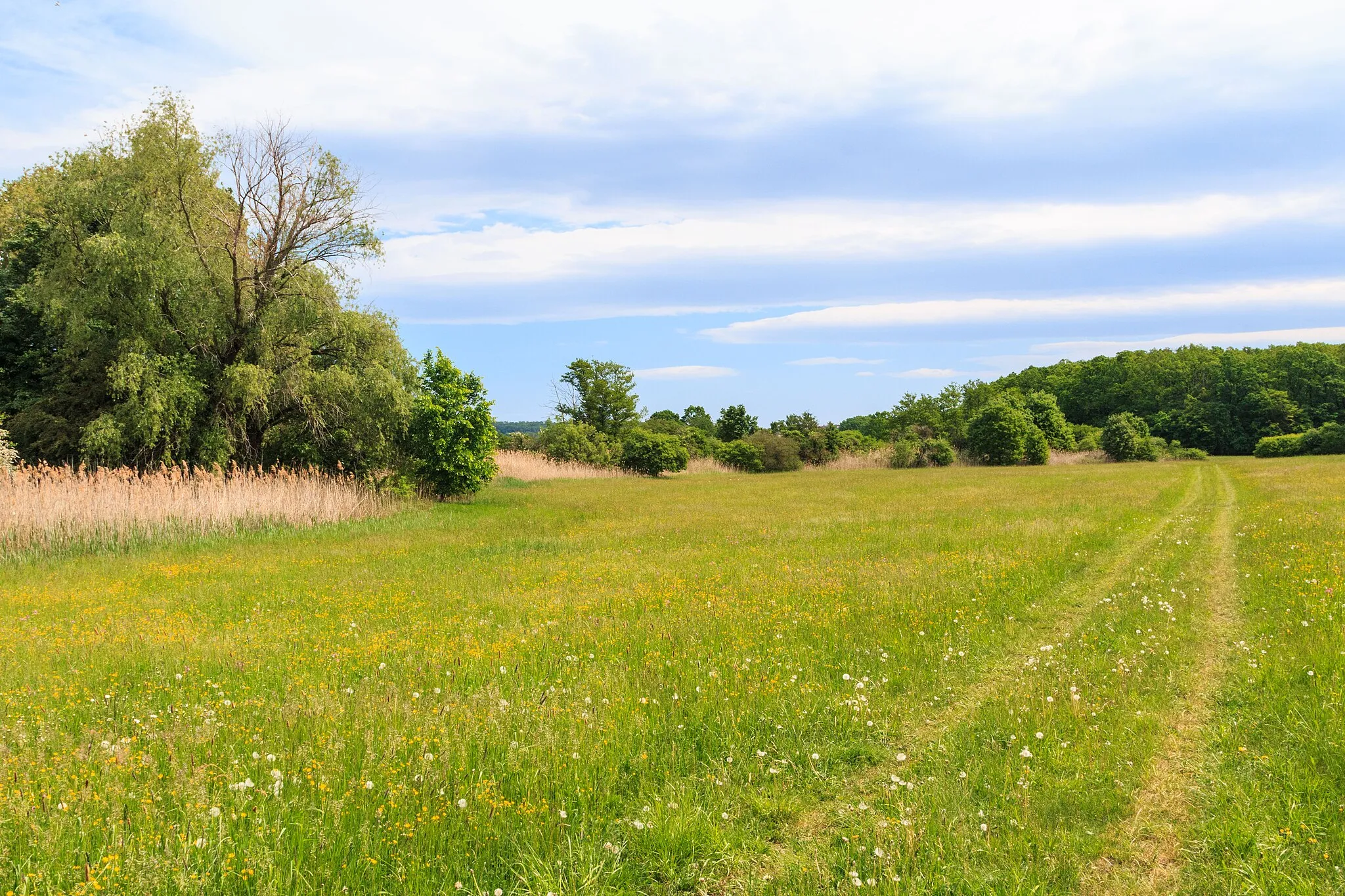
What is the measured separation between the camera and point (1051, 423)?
209ft

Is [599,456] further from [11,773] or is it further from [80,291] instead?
[11,773]

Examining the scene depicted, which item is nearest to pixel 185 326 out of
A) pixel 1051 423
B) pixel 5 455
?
pixel 5 455

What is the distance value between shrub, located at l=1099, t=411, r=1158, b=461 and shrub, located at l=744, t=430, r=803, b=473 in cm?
2908

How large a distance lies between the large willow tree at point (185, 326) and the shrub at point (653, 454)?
21470 millimetres

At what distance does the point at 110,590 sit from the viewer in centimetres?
1148

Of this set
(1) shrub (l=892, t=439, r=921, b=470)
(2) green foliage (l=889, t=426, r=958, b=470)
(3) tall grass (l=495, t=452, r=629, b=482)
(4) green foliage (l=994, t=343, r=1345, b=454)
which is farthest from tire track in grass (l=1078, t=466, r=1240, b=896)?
(4) green foliage (l=994, t=343, r=1345, b=454)

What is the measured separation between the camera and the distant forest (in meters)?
77.5

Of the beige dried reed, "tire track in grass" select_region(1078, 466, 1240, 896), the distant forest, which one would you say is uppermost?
the distant forest

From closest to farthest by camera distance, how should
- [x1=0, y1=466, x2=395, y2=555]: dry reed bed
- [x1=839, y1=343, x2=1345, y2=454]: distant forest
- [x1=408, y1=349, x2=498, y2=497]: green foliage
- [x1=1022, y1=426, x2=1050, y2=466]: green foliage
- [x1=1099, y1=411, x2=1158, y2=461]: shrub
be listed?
[x1=0, y1=466, x2=395, y2=555]: dry reed bed, [x1=408, y1=349, x2=498, y2=497]: green foliage, [x1=1022, y1=426, x2=1050, y2=466]: green foliage, [x1=1099, y1=411, x2=1158, y2=461]: shrub, [x1=839, y1=343, x2=1345, y2=454]: distant forest

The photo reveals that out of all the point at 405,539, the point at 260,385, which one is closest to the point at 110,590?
the point at 405,539

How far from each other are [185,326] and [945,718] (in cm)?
2693

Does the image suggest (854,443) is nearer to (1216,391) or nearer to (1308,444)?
(1308,444)

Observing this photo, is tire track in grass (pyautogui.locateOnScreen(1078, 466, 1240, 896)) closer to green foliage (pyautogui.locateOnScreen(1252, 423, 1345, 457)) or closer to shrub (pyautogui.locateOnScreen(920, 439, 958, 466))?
shrub (pyautogui.locateOnScreen(920, 439, 958, 466))

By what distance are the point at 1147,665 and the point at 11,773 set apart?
9.82 meters
